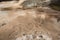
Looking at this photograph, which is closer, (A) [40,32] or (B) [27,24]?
(A) [40,32]

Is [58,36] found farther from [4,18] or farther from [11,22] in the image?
[4,18]

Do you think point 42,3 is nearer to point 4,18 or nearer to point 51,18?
point 51,18

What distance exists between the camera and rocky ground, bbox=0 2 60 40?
1598mm

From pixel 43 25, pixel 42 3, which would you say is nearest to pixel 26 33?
pixel 43 25

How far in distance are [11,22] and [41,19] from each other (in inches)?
17.4

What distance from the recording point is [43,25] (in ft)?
6.07

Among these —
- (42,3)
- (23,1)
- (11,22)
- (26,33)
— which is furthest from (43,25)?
(23,1)

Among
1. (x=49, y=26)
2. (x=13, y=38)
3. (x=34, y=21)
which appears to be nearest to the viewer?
(x=13, y=38)

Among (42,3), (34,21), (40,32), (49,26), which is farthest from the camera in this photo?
(42,3)

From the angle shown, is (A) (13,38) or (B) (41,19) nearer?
(A) (13,38)

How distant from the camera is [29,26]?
182 cm

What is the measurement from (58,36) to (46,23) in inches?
13.4

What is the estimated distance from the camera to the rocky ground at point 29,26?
160 centimetres

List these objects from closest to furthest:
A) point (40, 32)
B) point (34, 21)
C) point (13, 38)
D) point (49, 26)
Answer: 1. point (13, 38)
2. point (40, 32)
3. point (49, 26)
4. point (34, 21)
